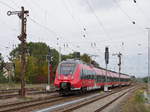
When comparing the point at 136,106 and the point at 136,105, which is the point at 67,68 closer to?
the point at 136,105

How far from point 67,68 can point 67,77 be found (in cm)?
103

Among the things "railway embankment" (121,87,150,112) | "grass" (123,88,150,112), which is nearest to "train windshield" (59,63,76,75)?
"railway embankment" (121,87,150,112)

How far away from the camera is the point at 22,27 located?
111 ft

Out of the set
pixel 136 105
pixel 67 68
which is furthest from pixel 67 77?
pixel 136 105

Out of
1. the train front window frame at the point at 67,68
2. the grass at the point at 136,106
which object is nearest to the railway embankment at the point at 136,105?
the grass at the point at 136,106

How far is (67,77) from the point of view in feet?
114

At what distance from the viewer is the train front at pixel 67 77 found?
3444 centimetres

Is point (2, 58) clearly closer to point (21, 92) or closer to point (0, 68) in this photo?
point (0, 68)

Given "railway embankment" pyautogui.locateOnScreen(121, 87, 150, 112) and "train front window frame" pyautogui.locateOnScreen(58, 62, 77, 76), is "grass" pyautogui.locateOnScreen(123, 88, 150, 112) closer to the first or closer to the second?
"railway embankment" pyautogui.locateOnScreen(121, 87, 150, 112)

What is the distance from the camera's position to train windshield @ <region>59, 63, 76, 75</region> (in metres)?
35.0

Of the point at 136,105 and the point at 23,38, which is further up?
the point at 23,38

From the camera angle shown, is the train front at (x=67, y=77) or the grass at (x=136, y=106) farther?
the train front at (x=67, y=77)

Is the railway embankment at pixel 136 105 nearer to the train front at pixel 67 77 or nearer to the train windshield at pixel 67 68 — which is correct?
the train front at pixel 67 77

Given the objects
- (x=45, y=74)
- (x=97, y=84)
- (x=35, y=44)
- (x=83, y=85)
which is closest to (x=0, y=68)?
(x=45, y=74)
